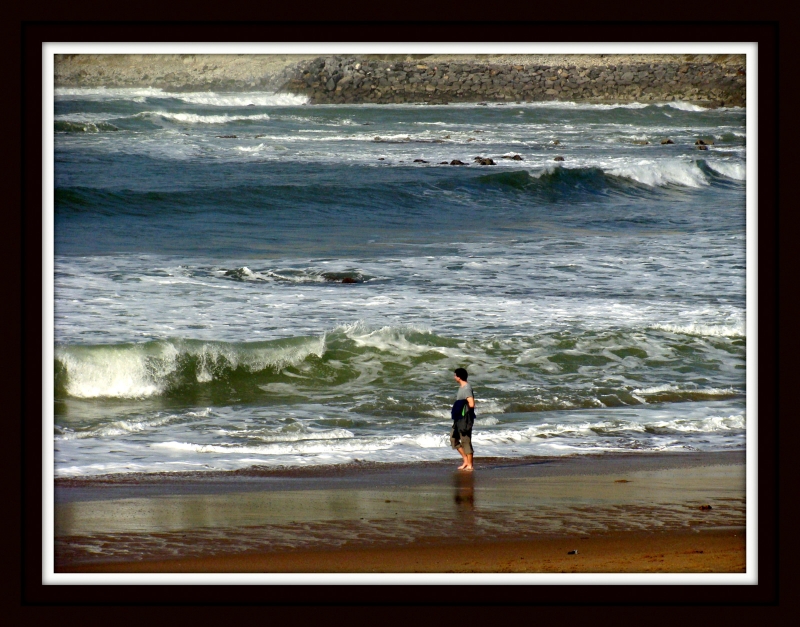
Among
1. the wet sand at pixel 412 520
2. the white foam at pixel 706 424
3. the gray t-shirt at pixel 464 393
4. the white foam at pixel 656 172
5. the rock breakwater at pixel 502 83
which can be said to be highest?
the rock breakwater at pixel 502 83

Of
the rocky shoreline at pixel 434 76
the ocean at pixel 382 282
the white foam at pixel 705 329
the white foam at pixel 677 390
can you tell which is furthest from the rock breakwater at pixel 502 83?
the white foam at pixel 677 390

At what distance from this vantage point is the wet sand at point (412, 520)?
5.08 m

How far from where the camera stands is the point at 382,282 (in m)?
12.1

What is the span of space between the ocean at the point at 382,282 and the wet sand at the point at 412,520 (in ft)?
1.63

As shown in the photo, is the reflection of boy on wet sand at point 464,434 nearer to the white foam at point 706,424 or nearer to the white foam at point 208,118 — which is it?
the white foam at point 706,424

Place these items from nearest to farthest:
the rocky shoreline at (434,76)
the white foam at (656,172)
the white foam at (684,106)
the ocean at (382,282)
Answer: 1. the rocky shoreline at (434,76)
2. the ocean at (382,282)
3. the white foam at (684,106)
4. the white foam at (656,172)

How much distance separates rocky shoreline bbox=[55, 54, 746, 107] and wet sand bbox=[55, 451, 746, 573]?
2415mm

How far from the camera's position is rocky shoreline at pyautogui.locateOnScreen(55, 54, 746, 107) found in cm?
705

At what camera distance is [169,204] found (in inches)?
643

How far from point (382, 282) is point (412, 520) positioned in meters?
6.62

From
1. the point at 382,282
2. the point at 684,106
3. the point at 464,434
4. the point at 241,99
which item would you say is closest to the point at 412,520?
the point at 464,434
